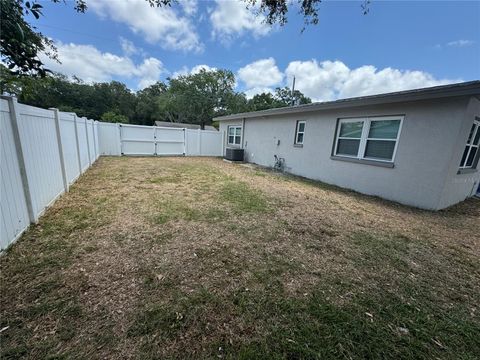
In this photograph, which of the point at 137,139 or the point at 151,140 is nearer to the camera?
the point at 137,139

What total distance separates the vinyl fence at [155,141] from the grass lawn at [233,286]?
8.72 m

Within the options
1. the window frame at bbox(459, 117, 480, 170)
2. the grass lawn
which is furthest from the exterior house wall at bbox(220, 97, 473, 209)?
the grass lawn

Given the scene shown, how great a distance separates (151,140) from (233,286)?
1198cm

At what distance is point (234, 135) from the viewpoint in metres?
13.6

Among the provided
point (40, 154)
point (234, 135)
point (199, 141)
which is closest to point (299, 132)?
point (234, 135)

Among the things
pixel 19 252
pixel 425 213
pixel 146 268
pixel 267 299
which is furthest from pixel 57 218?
pixel 425 213

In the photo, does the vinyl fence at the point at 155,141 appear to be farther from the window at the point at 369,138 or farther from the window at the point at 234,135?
the window at the point at 369,138

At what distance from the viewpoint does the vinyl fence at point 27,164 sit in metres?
2.28

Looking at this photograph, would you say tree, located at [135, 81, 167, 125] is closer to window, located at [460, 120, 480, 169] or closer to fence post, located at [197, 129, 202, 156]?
fence post, located at [197, 129, 202, 156]

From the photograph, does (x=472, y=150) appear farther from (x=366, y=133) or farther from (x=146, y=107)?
(x=146, y=107)

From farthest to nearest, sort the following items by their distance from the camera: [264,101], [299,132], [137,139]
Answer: [264,101], [137,139], [299,132]

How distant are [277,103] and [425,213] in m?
32.8

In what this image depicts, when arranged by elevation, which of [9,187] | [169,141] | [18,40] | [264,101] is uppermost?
[264,101]

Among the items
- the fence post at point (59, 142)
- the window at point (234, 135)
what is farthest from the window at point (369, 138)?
the fence post at point (59, 142)
